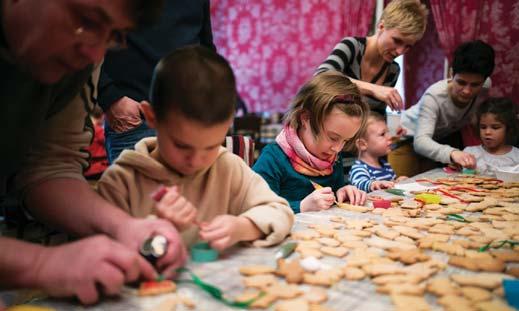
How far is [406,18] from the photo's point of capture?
7.21 feet

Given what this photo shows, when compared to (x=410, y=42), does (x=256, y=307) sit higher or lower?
lower

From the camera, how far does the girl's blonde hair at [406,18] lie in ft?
7.20

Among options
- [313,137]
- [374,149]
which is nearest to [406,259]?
[313,137]

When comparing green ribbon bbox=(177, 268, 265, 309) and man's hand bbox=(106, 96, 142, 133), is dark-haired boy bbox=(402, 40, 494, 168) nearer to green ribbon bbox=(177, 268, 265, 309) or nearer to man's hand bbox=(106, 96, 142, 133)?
man's hand bbox=(106, 96, 142, 133)

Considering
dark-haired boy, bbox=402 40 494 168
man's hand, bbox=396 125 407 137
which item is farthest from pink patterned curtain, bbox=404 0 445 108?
man's hand, bbox=396 125 407 137

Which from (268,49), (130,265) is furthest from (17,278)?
(268,49)

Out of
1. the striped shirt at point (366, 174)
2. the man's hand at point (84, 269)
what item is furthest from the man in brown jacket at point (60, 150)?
the striped shirt at point (366, 174)

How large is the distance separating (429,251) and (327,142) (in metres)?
0.73

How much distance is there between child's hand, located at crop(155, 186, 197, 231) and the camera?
80 cm

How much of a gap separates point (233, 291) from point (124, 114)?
2.95ft

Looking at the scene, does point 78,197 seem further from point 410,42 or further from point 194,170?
point 410,42

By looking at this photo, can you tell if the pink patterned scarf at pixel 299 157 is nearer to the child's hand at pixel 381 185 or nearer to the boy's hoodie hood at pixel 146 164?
the child's hand at pixel 381 185

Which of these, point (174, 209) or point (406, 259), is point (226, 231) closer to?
point (174, 209)

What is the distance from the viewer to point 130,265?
68cm
